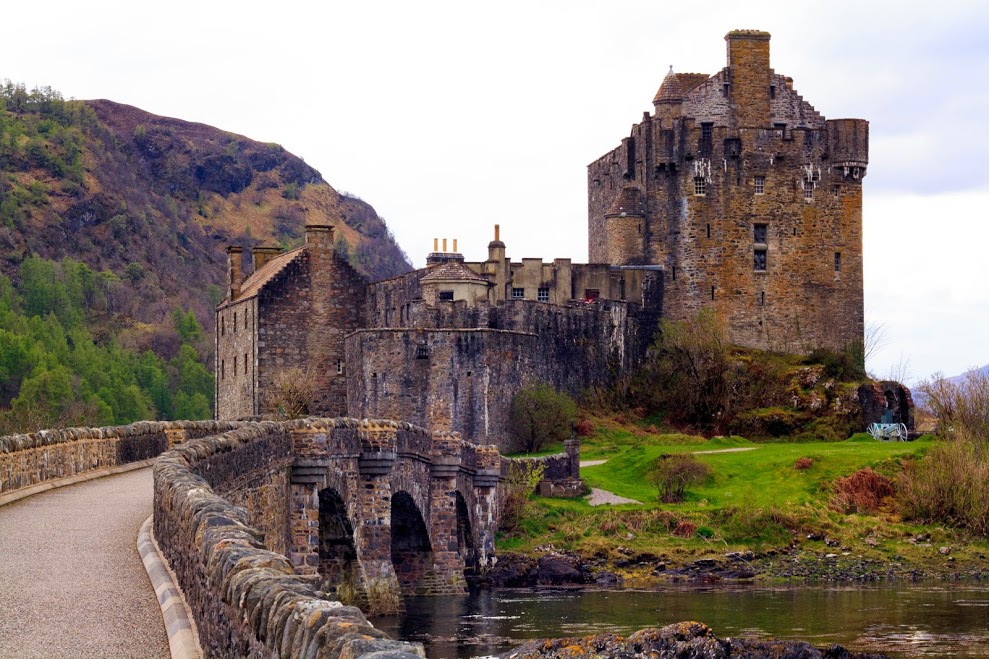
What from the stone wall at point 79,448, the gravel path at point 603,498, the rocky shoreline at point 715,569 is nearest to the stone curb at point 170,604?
the stone wall at point 79,448

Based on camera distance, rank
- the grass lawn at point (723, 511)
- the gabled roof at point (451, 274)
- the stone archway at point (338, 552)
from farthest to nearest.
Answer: the gabled roof at point (451, 274)
the grass lawn at point (723, 511)
the stone archway at point (338, 552)

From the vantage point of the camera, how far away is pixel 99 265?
510ft

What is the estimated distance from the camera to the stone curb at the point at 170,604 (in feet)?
47.0

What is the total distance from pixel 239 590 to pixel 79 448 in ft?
67.9

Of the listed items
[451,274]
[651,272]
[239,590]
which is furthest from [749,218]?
[239,590]

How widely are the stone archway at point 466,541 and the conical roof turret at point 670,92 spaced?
31558 mm

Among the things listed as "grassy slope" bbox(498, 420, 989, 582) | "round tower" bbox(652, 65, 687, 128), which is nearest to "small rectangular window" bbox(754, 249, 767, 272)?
"round tower" bbox(652, 65, 687, 128)

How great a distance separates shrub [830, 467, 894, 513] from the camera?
5822cm

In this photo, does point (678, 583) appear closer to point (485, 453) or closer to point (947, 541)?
point (485, 453)

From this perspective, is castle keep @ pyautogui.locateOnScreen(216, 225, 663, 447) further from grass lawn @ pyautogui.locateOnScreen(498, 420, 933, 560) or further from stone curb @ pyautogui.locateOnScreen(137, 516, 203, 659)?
stone curb @ pyautogui.locateOnScreen(137, 516, 203, 659)

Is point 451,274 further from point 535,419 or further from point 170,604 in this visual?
point 170,604

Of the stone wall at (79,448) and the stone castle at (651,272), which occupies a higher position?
the stone castle at (651,272)

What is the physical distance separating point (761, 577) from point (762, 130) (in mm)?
29327

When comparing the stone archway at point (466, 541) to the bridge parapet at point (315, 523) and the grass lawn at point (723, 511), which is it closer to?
the bridge parapet at point (315, 523)
